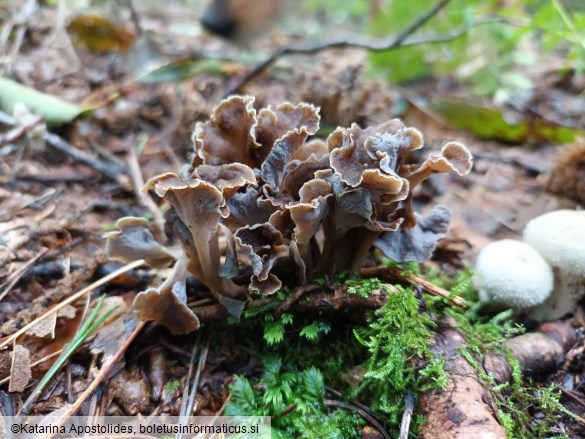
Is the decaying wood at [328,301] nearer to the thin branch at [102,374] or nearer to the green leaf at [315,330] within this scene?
the green leaf at [315,330]

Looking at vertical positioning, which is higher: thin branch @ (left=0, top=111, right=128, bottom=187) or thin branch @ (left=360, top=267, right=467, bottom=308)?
thin branch @ (left=0, top=111, right=128, bottom=187)

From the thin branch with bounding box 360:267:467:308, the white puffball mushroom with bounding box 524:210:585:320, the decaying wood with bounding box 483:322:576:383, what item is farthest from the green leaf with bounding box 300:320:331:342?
the white puffball mushroom with bounding box 524:210:585:320

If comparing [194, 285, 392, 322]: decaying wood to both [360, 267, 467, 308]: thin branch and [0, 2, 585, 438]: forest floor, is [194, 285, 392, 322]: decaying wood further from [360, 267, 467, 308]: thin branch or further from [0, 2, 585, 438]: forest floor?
[360, 267, 467, 308]: thin branch

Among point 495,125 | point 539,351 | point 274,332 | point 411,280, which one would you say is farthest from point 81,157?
point 495,125

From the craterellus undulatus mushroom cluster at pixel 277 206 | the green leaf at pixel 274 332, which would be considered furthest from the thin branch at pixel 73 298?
the green leaf at pixel 274 332

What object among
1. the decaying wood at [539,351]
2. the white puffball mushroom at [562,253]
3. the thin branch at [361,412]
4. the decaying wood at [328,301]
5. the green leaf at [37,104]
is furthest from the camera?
the green leaf at [37,104]

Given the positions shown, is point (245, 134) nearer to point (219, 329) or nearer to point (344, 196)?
point (344, 196)

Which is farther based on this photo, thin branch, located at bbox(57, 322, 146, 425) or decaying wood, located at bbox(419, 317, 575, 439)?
thin branch, located at bbox(57, 322, 146, 425)

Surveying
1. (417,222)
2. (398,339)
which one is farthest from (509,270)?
(398,339)
